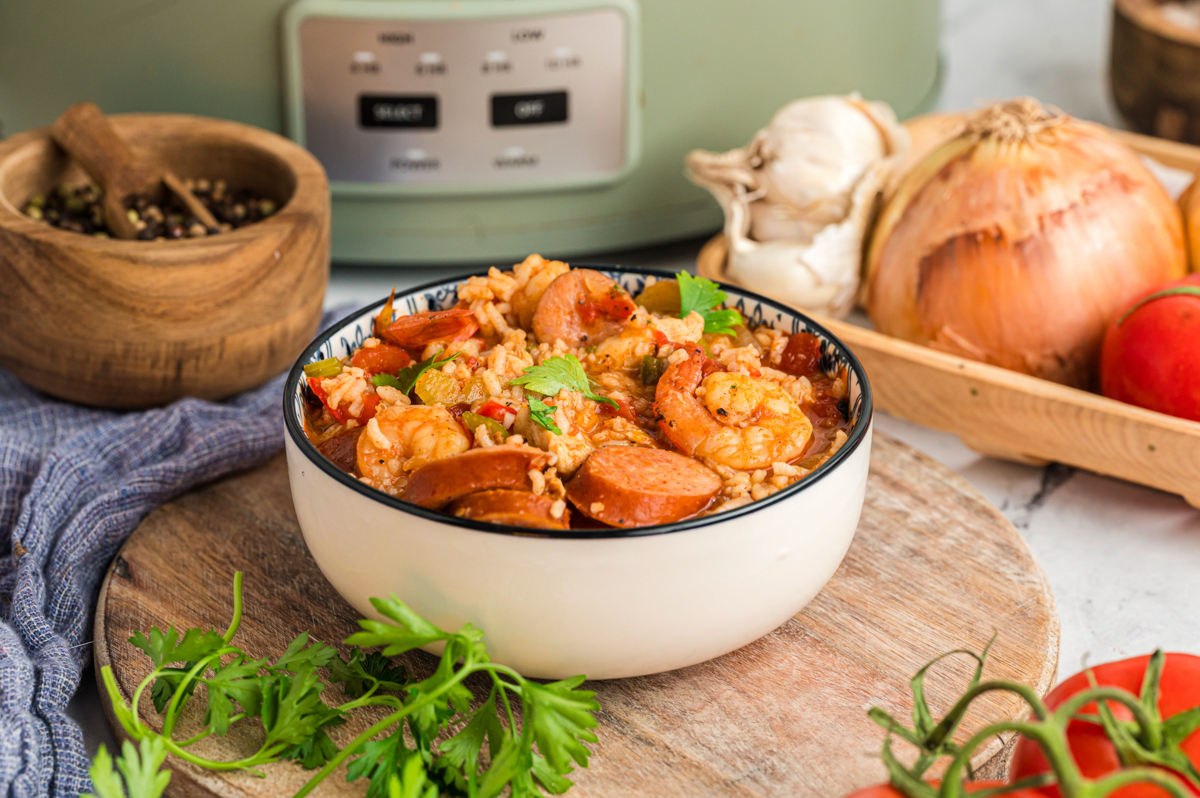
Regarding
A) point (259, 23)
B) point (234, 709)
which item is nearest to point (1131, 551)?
Result: point (234, 709)

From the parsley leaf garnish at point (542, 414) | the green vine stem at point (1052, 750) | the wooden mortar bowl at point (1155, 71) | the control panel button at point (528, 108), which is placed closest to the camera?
the green vine stem at point (1052, 750)

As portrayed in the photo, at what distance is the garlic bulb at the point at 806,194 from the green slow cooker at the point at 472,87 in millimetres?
120

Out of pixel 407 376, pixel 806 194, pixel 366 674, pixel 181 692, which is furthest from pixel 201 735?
pixel 806 194

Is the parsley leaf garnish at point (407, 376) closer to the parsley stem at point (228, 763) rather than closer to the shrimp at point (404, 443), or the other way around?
the shrimp at point (404, 443)

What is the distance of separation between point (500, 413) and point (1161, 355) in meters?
0.79

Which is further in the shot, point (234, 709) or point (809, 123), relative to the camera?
point (809, 123)

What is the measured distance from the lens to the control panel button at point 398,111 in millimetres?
1541

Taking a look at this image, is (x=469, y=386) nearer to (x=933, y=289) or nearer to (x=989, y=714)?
(x=989, y=714)

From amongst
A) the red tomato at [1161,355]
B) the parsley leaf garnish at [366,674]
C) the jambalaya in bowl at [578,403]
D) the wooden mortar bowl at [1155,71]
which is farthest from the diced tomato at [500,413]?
the wooden mortar bowl at [1155,71]

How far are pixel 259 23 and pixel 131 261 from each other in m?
0.42

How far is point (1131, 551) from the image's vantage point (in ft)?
4.20

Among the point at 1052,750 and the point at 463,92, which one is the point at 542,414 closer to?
the point at 1052,750

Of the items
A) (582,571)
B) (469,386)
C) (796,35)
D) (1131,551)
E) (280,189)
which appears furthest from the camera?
(796,35)

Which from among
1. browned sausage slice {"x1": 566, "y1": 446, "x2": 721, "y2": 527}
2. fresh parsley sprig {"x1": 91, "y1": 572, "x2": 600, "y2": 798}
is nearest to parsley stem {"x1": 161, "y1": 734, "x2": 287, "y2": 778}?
fresh parsley sprig {"x1": 91, "y1": 572, "x2": 600, "y2": 798}
